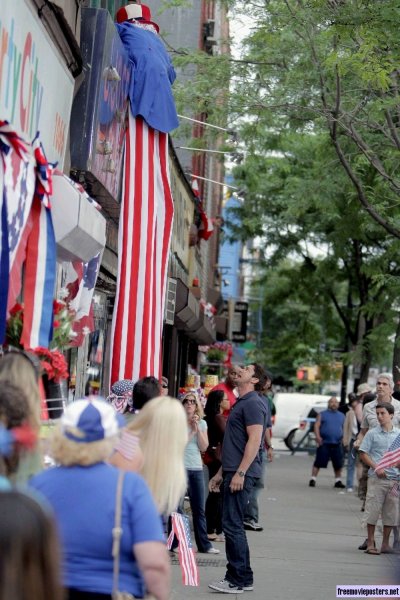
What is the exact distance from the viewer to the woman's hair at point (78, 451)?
14.9 feet

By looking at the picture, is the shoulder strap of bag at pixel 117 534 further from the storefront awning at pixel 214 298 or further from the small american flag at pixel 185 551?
the storefront awning at pixel 214 298

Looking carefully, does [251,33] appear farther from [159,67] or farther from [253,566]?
[253,566]

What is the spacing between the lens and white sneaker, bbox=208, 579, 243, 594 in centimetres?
1023

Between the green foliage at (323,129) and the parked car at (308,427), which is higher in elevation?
the green foliage at (323,129)

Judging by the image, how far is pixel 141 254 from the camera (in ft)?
38.5

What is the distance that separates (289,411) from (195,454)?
95.3 ft

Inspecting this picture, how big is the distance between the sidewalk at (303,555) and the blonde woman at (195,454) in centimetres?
49

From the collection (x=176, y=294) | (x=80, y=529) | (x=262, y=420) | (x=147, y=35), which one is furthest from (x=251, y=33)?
(x=80, y=529)

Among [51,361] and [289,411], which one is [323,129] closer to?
[51,361]

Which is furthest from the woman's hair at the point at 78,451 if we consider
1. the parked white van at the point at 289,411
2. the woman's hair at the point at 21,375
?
the parked white van at the point at 289,411

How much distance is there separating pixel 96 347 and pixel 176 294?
4.23 metres

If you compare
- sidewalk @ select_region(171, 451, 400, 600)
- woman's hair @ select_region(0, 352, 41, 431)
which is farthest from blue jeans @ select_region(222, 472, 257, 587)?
woman's hair @ select_region(0, 352, 41, 431)

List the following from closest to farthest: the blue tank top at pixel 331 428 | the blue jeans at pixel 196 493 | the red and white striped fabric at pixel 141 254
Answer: the red and white striped fabric at pixel 141 254, the blue jeans at pixel 196 493, the blue tank top at pixel 331 428

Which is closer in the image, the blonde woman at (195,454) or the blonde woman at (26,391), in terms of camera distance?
the blonde woman at (26,391)
